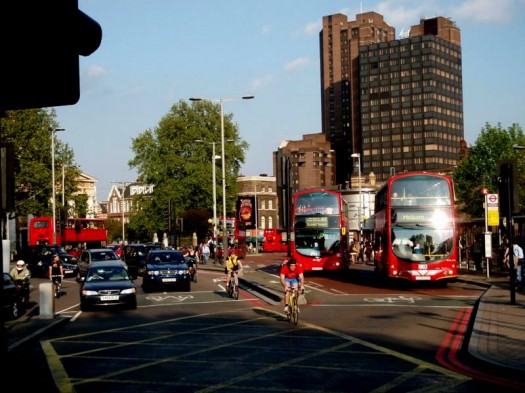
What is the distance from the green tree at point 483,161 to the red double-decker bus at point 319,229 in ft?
128

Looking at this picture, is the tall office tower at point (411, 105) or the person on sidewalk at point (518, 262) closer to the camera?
the person on sidewalk at point (518, 262)

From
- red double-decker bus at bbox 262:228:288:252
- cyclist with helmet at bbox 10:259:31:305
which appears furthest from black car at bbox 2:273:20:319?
red double-decker bus at bbox 262:228:288:252

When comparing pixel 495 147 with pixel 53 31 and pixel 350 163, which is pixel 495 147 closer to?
pixel 53 31

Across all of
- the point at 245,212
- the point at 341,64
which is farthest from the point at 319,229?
the point at 341,64

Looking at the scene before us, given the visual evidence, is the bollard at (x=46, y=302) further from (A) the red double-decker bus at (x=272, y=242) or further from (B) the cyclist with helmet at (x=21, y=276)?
(A) the red double-decker bus at (x=272, y=242)


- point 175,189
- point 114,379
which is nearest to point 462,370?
point 114,379

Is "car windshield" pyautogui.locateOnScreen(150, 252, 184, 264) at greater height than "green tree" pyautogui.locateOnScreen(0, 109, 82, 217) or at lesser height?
lesser

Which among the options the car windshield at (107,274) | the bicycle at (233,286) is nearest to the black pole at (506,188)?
the bicycle at (233,286)

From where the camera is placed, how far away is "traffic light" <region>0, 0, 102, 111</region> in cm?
231

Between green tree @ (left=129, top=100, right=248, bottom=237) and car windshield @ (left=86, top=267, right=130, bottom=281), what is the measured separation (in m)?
48.6

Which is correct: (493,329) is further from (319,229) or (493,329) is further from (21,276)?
(319,229)

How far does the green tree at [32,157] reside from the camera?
196 feet

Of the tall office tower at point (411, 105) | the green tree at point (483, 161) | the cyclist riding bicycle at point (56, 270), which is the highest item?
the tall office tower at point (411, 105)

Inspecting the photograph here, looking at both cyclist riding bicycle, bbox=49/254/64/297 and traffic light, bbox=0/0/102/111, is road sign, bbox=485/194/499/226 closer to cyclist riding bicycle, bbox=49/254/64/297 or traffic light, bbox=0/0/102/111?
cyclist riding bicycle, bbox=49/254/64/297
